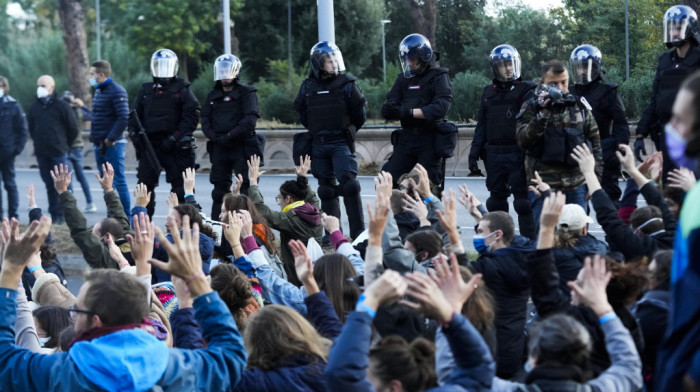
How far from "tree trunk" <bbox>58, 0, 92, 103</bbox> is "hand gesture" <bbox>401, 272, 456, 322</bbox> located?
25129 millimetres

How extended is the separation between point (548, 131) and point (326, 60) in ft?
9.51

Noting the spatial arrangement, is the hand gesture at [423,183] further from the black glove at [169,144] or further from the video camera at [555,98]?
the black glove at [169,144]

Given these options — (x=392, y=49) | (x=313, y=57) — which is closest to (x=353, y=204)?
(x=313, y=57)

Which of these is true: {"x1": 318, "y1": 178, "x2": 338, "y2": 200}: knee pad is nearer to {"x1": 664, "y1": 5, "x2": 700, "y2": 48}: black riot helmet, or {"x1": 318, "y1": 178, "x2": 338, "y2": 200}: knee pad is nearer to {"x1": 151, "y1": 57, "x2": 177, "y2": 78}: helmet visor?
{"x1": 151, "y1": 57, "x2": 177, "y2": 78}: helmet visor

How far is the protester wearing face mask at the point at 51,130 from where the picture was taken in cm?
1456

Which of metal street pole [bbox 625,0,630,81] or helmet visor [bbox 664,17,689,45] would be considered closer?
helmet visor [bbox 664,17,689,45]

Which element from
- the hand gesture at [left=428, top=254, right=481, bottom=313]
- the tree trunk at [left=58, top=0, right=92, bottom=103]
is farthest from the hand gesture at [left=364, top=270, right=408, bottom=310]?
the tree trunk at [left=58, top=0, right=92, bottom=103]

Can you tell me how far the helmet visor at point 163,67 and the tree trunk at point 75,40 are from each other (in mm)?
16014

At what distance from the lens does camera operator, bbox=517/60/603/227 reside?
8.26 m

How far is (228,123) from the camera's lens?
11.6m

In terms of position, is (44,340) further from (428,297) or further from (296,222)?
(296,222)

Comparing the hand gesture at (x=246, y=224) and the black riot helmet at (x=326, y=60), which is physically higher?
the black riot helmet at (x=326, y=60)

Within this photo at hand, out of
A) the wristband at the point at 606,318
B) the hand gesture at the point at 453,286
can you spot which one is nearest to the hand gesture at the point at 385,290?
the hand gesture at the point at 453,286

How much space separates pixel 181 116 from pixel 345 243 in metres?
6.25
